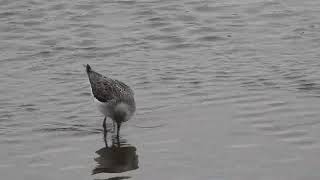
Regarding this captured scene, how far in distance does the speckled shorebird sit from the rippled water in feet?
1.18

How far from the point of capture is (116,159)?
12.5m

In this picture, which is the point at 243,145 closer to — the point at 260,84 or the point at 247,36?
the point at 260,84

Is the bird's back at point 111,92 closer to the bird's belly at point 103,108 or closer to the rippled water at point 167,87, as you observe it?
the bird's belly at point 103,108

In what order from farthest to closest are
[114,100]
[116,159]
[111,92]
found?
[111,92], [114,100], [116,159]

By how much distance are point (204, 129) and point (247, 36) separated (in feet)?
20.7

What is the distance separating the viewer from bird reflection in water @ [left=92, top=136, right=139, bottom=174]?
472 inches

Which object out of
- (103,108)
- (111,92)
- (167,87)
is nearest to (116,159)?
(103,108)

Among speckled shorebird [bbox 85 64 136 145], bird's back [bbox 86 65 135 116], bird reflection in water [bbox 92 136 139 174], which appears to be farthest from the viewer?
bird's back [bbox 86 65 135 116]

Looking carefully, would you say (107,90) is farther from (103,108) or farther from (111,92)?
(103,108)

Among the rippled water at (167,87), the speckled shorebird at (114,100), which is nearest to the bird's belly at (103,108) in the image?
the speckled shorebird at (114,100)

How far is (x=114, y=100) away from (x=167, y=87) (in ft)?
7.64

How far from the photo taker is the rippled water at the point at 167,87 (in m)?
12.1

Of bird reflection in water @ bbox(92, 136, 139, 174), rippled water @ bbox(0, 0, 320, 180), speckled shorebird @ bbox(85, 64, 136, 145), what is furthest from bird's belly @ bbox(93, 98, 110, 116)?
bird reflection in water @ bbox(92, 136, 139, 174)

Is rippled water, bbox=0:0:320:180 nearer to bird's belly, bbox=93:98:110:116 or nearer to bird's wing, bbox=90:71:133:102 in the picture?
bird's belly, bbox=93:98:110:116
